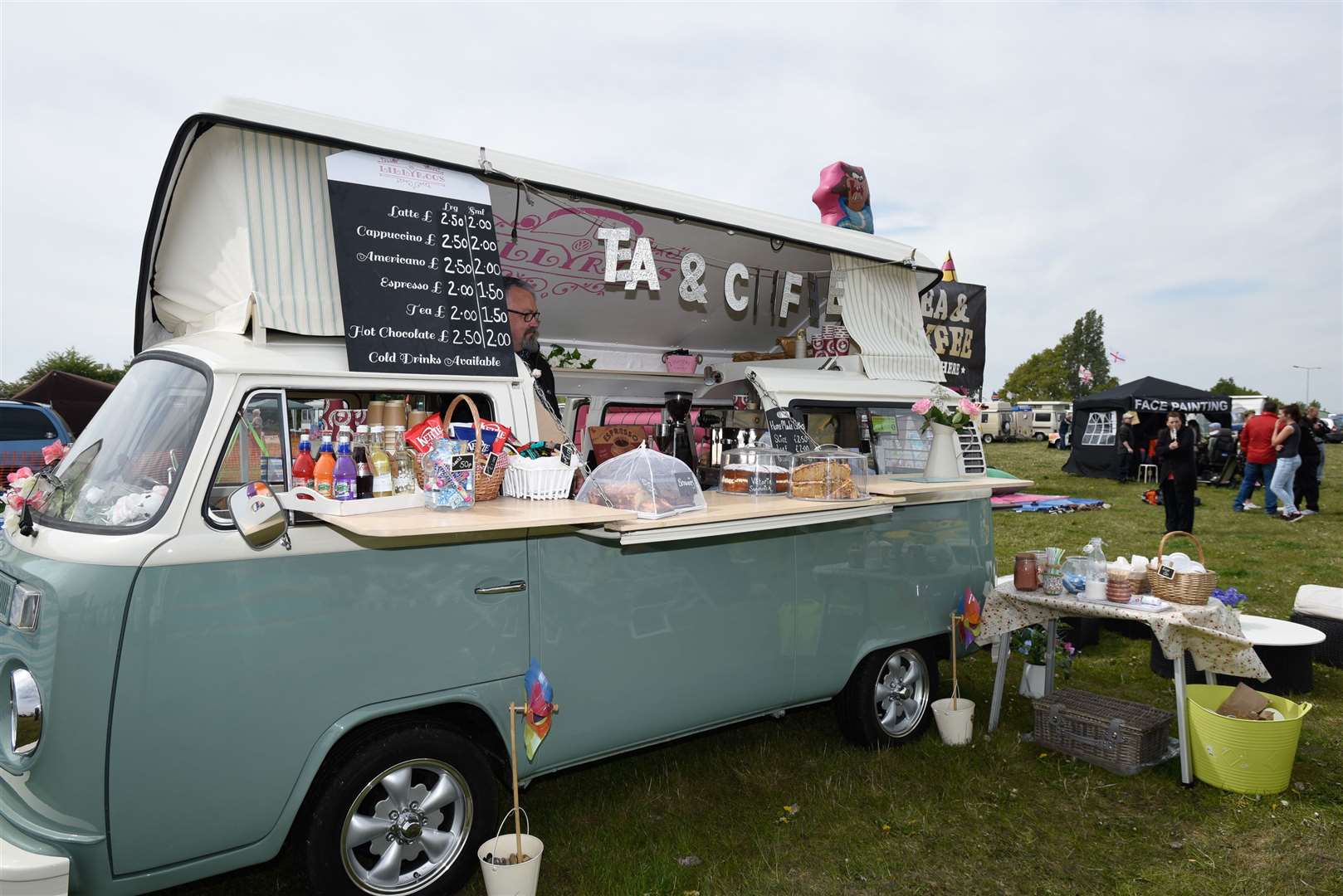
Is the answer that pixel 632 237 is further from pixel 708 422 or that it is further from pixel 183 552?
pixel 183 552

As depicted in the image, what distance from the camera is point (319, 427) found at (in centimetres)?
295

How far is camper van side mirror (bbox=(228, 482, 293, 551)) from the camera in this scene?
2.37 m

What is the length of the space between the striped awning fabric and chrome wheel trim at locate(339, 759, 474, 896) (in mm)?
3473

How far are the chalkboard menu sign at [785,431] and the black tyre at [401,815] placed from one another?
2.35 metres

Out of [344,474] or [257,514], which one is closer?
[257,514]

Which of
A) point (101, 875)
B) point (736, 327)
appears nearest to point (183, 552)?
point (101, 875)

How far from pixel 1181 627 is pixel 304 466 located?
4.18 metres

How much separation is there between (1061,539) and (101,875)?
11.3 meters

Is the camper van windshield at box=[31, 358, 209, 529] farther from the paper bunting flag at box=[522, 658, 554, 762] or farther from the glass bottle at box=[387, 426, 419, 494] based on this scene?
the paper bunting flag at box=[522, 658, 554, 762]

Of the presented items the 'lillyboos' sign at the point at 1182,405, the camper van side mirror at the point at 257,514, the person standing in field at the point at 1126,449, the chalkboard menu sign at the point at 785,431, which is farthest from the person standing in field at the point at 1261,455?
the camper van side mirror at the point at 257,514

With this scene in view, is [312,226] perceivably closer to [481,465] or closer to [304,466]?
[304,466]

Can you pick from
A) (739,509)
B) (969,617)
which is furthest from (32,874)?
(969,617)

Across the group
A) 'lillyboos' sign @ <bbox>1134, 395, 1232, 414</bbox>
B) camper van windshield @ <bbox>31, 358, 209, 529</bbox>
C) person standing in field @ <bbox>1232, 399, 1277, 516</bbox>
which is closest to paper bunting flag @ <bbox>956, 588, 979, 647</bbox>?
camper van windshield @ <bbox>31, 358, 209, 529</bbox>

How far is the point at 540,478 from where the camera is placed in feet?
10.2
